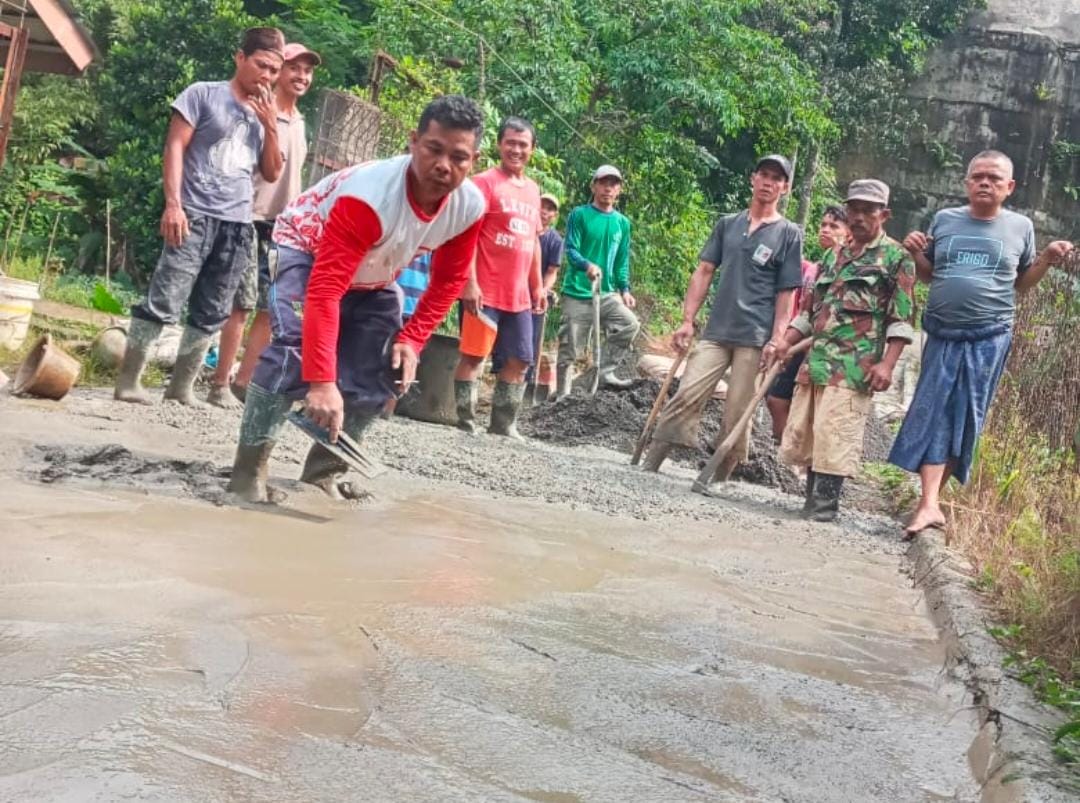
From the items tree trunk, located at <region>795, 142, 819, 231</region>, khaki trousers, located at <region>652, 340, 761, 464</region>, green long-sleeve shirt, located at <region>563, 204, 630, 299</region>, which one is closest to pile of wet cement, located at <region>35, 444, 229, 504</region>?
khaki trousers, located at <region>652, 340, 761, 464</region>

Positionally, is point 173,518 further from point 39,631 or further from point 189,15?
point 189,15

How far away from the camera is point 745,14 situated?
20.1 metres

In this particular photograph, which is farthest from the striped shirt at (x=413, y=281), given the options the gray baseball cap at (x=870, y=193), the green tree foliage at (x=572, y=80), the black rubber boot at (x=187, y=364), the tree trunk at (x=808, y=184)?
the tree trunk at (x=808, y=184)

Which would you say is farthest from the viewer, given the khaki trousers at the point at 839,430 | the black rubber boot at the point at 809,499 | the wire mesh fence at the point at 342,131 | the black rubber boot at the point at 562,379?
the wire mesh fence at the point at 342,131

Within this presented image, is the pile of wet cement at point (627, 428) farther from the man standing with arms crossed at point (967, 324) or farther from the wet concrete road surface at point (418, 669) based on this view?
the wet concrete road surface at point (418, 669)

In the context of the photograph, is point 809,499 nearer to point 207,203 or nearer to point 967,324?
point 967,324

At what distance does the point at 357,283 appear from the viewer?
4.27 metres

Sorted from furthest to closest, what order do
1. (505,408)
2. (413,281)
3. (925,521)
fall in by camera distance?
1. (505,408)
2. (413,281)
3. (925,521)

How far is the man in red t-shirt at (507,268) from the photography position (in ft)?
24.0

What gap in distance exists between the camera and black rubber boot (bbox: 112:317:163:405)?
579cm

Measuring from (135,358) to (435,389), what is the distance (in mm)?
2301

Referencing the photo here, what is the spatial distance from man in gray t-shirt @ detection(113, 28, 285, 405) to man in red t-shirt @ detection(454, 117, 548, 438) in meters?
1.59

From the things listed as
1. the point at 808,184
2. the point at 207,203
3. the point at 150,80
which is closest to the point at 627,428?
the point at 207,203

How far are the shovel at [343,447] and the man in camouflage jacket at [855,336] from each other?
2.71 metres
